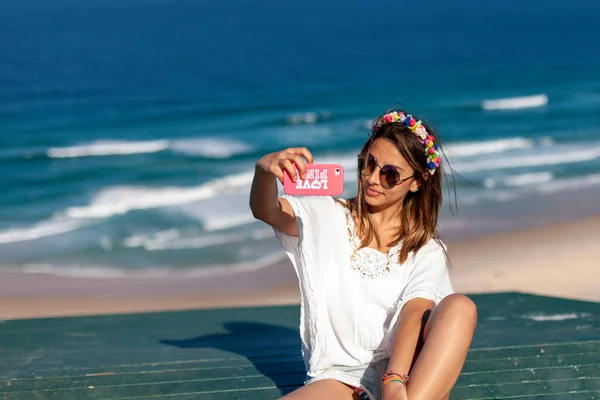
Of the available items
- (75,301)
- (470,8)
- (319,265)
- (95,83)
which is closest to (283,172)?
(319,265)

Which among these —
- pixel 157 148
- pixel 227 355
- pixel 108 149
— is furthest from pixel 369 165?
pixel 108 149

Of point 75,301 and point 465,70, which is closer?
point 75,301

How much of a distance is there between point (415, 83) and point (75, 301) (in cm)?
1644

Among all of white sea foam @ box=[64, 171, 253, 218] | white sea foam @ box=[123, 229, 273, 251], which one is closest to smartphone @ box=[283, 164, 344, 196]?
white sea foam @ box=[123, 229, 273, 251]

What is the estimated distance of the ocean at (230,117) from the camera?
10531 millimetres

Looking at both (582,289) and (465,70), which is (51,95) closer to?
(465,70)

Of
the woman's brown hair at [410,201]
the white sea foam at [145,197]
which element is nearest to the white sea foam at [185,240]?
the white sea foam at [145,197]

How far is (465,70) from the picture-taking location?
995 inches

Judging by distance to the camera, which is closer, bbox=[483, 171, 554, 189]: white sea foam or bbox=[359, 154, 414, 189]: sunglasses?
bbox=[359, 154, 414, 189]: sunglasses

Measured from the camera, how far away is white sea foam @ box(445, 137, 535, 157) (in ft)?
49.1

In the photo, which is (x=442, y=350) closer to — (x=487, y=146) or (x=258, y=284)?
(x=258, y=284)

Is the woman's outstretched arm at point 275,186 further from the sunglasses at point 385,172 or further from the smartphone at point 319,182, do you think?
the sunglasses at point 385,172

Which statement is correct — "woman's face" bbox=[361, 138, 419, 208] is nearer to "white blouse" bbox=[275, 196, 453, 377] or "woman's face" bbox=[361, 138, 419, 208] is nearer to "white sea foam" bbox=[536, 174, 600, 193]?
"white blouse" bbox=[275, 196, 453, 377]

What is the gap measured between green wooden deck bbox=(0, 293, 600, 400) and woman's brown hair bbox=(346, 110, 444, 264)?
2.63 ft
